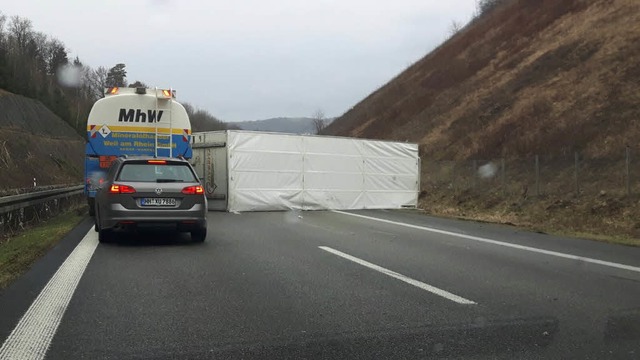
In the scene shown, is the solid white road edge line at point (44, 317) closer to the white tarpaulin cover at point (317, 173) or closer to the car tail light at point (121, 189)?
the car tail light at point (121, 189)

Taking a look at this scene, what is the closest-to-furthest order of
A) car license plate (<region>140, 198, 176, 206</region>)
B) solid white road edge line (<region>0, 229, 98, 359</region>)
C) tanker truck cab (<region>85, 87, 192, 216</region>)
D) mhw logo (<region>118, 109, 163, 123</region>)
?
solid white road edge line (<region>0, 229, 98, 359</region>) < car license plate (<region>140, 198, 176, 206</region>) < tanker truck cab (<region>85, 87, 192, 216</region>) < mhw logo (<region>118, 109, 163, 123</region>)

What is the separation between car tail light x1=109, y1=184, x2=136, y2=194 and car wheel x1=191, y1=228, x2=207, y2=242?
1.33m

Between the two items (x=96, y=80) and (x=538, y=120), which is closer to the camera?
(x=538, y=120)

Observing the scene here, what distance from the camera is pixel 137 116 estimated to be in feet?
51.3

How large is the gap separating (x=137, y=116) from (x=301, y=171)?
6.11 m

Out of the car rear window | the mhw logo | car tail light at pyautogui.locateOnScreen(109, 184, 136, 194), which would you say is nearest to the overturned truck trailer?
the mhw logo

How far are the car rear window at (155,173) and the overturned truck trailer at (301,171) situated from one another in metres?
7.52

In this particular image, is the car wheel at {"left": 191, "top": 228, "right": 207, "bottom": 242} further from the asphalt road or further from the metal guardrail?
the metal guardrail

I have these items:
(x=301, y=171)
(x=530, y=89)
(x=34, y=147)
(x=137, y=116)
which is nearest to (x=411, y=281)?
(x=137, y=116)

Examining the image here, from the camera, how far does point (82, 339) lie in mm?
4762

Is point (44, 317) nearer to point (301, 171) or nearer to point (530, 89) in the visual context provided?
point (301, 171)

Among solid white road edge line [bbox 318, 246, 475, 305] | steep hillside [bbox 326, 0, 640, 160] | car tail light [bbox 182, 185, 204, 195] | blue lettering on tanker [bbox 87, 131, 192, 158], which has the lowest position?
solid white road edge line [bbox 318, 246, 475, 305]

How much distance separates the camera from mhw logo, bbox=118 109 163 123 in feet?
51.0

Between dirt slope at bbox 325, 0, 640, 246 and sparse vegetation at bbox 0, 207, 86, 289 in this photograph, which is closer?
sparse vegetation at bbox 0, 207, 86, 289
